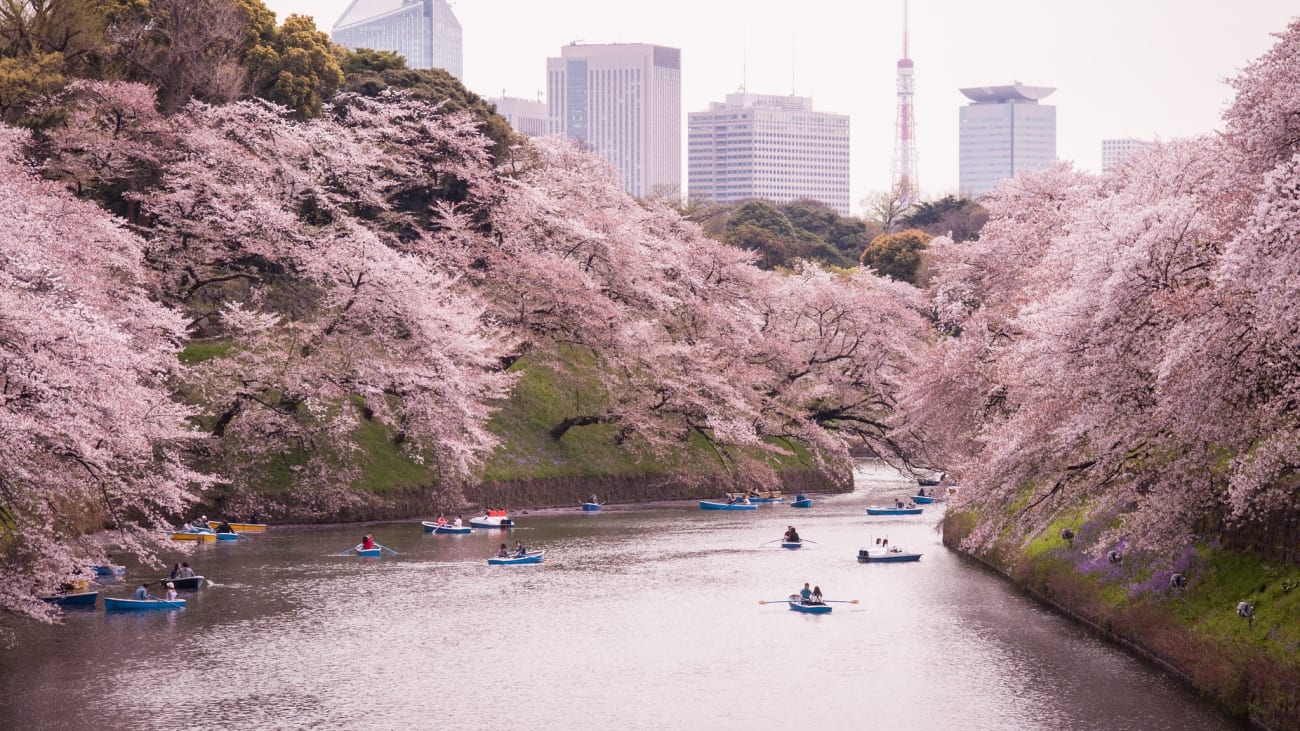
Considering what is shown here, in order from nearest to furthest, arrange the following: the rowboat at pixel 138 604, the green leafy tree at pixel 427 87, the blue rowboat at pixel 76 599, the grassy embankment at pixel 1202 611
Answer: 1. the grassy embankment at pixel 1202 611
2. the blue rowboat at pixel 76 599
3. the rowboat at pixel 138 604
4. the green leafy tree at pixel 427 87

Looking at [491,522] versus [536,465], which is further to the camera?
[536,465]

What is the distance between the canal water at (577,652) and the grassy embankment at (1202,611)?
2.47 ft

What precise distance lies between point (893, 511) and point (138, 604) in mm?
38662

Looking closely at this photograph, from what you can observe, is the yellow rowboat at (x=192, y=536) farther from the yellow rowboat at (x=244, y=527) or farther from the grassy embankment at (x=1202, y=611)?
the grassy embankment at (x=1202, y=611)

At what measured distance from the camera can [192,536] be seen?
2039 inches

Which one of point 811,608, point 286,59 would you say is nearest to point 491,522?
point 811,608

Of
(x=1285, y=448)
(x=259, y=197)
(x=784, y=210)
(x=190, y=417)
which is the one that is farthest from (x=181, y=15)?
(x=784, y=210)

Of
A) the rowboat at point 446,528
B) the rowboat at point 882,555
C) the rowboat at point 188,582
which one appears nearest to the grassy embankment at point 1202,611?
the rowboat at point 882,555

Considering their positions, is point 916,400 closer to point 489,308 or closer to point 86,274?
point 489,308

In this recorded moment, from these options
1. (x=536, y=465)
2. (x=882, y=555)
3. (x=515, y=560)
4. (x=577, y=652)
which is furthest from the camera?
(x=536, y=465)

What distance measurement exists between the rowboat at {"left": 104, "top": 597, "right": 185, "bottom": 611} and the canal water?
51 cm

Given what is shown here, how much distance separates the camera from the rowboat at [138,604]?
1551 inches

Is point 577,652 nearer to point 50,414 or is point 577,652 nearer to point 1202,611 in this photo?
point 50,414

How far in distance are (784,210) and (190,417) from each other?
11038 cm
